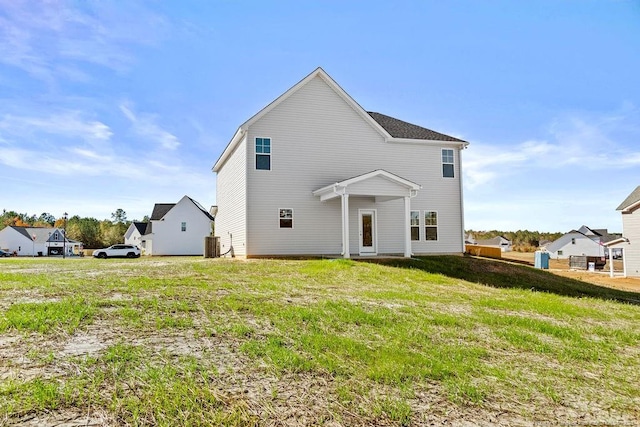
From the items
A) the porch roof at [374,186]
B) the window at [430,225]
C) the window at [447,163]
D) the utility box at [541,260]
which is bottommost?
the utility box at [541,260]

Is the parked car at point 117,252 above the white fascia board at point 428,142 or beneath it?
beneath

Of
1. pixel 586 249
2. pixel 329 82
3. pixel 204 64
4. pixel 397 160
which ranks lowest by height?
pixel 586 249

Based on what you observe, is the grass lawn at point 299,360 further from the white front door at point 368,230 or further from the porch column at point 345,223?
the white front door at point 368,230

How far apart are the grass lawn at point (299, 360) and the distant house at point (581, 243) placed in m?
56.0

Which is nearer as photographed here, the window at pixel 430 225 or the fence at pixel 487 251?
the window at pixel 430 225

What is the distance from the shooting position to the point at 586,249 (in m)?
56.2

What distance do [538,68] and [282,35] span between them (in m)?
9.46

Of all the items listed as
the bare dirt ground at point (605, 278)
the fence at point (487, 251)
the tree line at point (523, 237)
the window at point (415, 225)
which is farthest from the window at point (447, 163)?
the tree line at point (523, 237)

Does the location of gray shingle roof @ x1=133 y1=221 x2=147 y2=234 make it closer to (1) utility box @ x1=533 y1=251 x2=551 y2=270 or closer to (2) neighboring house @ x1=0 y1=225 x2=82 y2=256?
(2) neighboring house @ x1=0 y1=225 x2=82 y2=256

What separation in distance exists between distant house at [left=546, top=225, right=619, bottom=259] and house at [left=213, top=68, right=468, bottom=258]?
45.7 meters

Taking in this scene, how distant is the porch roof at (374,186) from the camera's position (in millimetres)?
16594

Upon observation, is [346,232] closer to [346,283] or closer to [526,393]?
[346,283]

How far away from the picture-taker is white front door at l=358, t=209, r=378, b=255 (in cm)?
1923

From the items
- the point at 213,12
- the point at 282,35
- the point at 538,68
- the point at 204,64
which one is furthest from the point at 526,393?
the point at 538,68
